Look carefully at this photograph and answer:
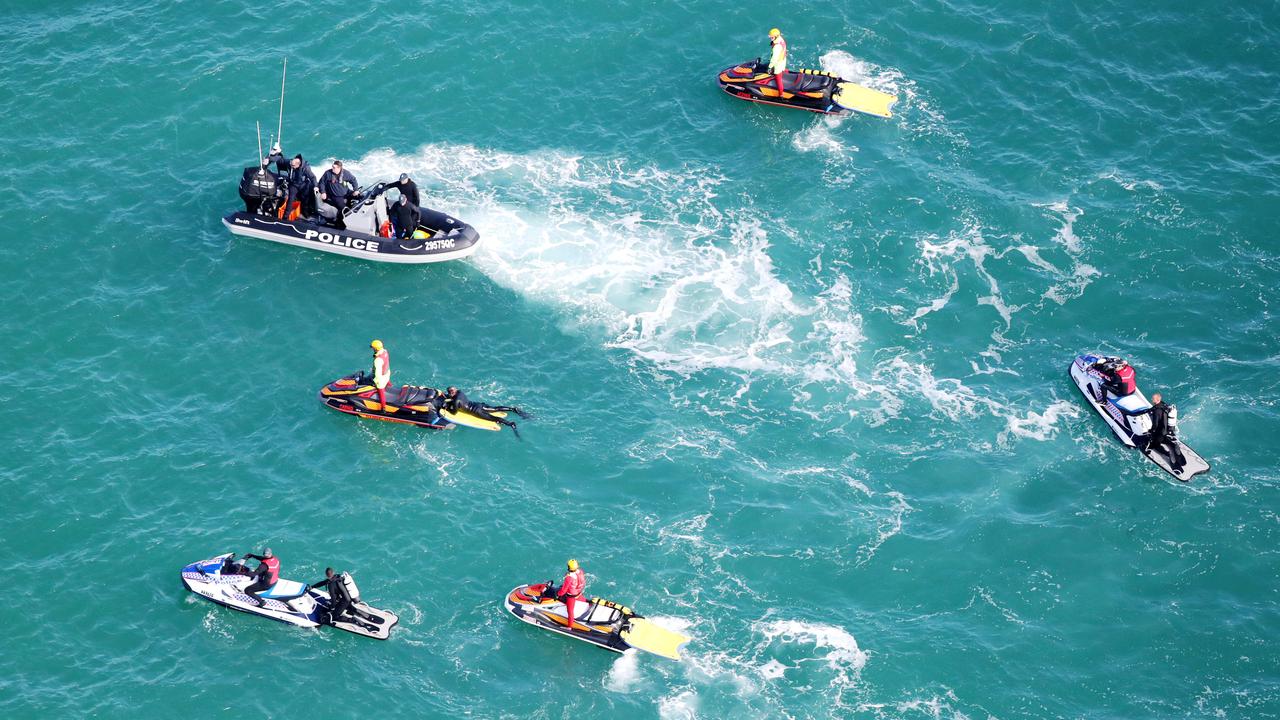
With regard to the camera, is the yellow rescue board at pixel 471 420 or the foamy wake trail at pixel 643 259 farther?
the foamy wake trail at pixel 643 259

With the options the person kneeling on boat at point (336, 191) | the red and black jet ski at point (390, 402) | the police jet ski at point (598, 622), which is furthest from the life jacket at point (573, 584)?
the person kneeling on boat at point (336, 191)

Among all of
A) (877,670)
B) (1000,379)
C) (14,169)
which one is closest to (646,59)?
(1000,379)

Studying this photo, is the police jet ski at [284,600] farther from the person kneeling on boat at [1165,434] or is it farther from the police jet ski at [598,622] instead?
the person kneeling on boat at [1165,434]

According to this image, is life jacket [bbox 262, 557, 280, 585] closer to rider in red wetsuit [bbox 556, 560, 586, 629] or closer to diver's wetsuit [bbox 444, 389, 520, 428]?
diver's wetsuit [bbox 444, 389, 520, 428]

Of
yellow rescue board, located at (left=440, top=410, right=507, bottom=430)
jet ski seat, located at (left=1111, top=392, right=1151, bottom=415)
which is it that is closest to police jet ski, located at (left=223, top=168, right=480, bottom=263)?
yellow rescue board, located at (left=440, top=410, right=507, bottom=430)

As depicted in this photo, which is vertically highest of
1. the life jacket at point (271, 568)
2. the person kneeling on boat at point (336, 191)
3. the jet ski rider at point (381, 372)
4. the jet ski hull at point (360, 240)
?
the person kneeling on boat at point (336, 191)

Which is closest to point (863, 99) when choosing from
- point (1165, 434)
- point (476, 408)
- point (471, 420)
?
point (1165, 434)

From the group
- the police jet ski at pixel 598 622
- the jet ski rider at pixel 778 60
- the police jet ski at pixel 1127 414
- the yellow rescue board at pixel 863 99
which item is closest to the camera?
Answer: the police jet ski at pixel 598 622

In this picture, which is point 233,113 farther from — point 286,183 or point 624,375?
point 624,375
